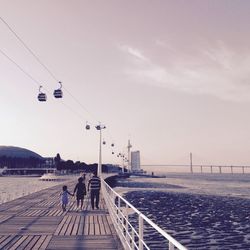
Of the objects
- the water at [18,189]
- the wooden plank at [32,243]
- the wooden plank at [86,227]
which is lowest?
the wooden plank at [32,243]

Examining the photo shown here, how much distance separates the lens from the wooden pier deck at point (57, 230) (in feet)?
39.2

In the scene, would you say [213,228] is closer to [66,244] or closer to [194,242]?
[194,242]

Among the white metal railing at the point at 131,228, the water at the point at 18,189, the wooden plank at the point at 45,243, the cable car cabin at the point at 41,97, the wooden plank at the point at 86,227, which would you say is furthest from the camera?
the water at the point at 18,189

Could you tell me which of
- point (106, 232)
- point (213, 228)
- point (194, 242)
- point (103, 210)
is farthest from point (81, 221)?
point (213, 228)

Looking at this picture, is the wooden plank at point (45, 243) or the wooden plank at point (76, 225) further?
the wooden plank at point (76, 225)

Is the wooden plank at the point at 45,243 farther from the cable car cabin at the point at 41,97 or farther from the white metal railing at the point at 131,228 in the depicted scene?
the cable car cabin at the point at 41,97

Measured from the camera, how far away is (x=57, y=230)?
14.6m

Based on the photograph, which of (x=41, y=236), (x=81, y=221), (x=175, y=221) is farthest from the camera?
(x=175, y=221)

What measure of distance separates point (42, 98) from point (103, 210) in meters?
7.01

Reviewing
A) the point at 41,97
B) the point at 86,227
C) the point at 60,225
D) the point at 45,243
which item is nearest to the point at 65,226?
the point at 60,225

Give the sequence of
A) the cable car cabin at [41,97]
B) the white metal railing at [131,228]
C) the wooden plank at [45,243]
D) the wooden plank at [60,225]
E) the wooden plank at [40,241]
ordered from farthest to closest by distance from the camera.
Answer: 1. the cable car cabin at [41,97]
2. the wooden plank at [60,225]
3. the wooden plank at [40,241]
4. the wooden plank at [45,243]
5. the white metal railing at [131,228]

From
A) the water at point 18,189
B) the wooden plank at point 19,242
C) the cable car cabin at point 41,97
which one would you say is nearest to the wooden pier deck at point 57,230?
the wooden plank at point 19,242

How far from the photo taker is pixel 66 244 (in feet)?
39.2

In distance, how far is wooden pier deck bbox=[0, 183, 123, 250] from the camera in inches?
471
